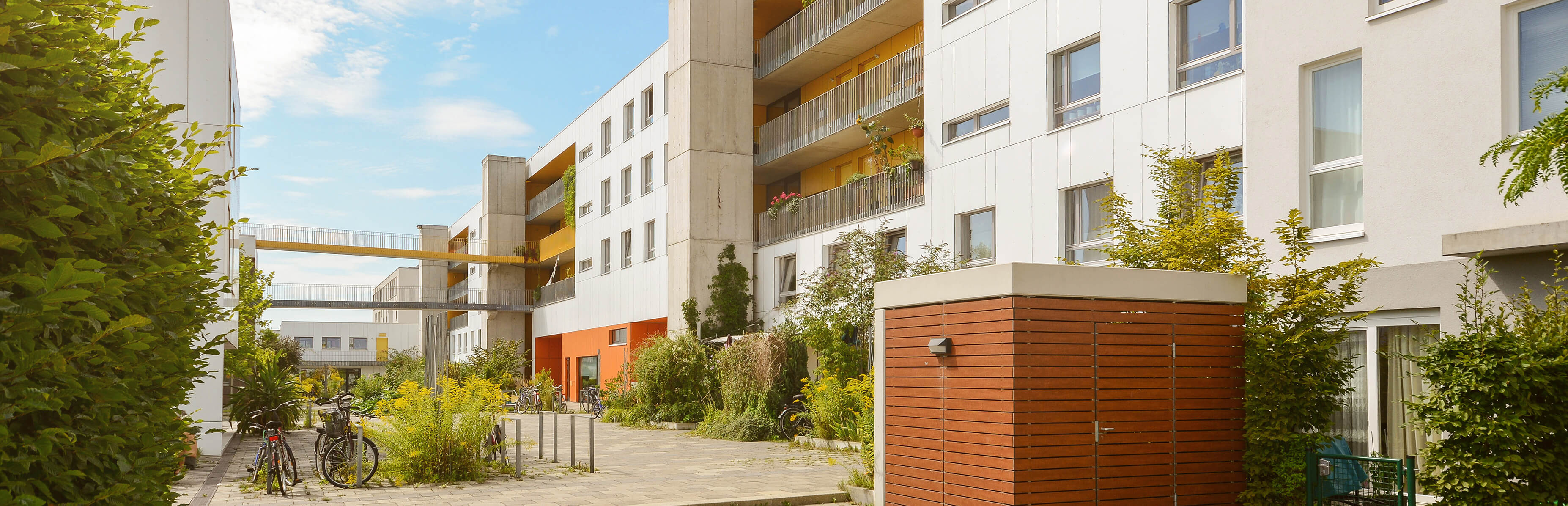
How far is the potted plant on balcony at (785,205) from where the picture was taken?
2641 cm

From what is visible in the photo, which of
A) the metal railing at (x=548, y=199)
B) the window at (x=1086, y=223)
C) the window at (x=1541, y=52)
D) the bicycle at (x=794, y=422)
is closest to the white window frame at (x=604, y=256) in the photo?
the metal railing at (x=548, y=199)

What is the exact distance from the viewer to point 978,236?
1906cm

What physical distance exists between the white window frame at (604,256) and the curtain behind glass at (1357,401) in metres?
28.3

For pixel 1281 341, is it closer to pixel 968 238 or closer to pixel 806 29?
pixel 968 238

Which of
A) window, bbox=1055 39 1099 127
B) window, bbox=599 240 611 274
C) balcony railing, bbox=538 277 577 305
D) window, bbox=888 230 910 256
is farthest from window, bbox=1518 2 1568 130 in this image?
balcony railing, bbox=538 277 577 305

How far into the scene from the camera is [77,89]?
3678 mm

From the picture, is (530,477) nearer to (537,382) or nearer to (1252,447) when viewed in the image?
(1252,447)

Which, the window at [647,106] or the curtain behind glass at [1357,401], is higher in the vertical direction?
the window at [647,106]

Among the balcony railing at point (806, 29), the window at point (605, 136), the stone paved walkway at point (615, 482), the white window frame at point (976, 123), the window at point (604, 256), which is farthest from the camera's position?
the window at point (605, 136)

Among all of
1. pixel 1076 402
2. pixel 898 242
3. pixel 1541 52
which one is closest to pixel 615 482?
pixel 1076 402

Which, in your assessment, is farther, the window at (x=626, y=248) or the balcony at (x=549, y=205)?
the balcony at (x=549, y=205)

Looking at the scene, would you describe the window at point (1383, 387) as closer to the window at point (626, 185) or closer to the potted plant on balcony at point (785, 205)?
the potted plant on balcony at point (785, 205)

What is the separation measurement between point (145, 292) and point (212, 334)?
15997mm

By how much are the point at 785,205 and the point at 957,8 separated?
334 inches
